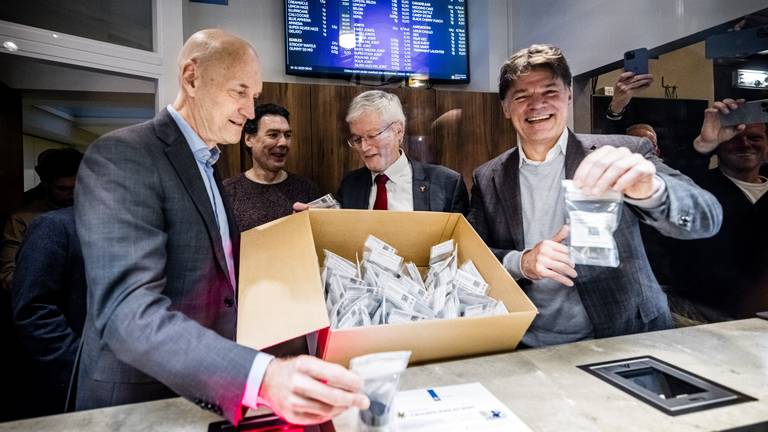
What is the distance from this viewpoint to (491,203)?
4.55 ft

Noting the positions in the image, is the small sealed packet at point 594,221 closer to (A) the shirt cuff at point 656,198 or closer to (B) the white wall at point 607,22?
(A) the shirt cuff at point 656,198

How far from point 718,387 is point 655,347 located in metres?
0.23

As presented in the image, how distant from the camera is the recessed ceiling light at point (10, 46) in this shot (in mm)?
1077

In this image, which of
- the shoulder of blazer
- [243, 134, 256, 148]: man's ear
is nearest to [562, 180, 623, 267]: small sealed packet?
the shoulder of blazer

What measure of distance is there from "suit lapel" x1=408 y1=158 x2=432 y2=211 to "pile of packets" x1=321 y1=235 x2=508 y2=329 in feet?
1.54

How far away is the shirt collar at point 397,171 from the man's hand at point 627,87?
0.80 meters

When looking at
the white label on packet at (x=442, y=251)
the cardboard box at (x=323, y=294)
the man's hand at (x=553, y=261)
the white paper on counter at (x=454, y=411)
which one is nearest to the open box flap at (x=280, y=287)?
the cardboard box at (x=323, y=294)

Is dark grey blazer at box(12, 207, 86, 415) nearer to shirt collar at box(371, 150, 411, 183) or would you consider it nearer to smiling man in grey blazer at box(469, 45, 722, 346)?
shirt collar at box(371, 150, 411, 183)

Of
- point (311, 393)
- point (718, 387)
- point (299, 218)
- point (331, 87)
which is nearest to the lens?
point (311, 393)

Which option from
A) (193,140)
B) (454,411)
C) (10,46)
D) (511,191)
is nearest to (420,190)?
(511,191)

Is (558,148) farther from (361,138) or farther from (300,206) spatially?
(300,206)

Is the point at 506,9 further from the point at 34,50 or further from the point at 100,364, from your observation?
the point at 100,364

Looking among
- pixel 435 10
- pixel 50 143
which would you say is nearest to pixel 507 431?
pixel 50 143

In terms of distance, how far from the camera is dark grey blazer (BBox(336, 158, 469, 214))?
5.27 feet
